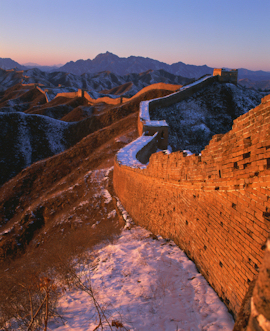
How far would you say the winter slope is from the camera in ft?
9.31

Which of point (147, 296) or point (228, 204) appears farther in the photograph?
point (147, 296)

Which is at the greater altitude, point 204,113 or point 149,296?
point 204,113

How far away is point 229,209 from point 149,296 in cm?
185

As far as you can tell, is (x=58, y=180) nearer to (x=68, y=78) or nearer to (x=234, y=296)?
(x=234, y=296)

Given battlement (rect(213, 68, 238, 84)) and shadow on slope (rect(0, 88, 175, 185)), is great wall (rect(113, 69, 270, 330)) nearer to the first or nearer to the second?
shadow on slope (rect(0, 88, 175, 185))

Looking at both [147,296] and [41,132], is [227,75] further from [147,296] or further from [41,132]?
[147,296]

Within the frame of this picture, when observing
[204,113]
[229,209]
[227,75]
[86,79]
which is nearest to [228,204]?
[229,209]

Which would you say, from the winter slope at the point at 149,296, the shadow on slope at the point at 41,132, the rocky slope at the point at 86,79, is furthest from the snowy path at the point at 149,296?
the rocky slope at the point at 86,79

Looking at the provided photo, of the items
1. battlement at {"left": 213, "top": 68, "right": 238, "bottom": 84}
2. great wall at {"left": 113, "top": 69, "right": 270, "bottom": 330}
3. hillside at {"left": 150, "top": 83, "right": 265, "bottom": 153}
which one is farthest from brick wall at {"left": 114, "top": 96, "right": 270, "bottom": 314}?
battlement at {"left": 213, "top": 68, "right": 238, "bottom": 84}

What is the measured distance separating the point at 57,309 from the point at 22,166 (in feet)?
95.3

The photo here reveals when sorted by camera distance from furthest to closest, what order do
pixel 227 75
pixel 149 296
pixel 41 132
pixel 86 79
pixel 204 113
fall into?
pixel 86 79 → pixel 41 132 → pixel 227 75 → pixel 204 113 → pixel 149 296

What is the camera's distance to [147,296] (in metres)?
3.41

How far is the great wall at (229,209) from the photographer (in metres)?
2.37

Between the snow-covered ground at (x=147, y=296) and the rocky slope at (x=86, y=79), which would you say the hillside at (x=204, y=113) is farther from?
the rocky slope at (x=86, y=79)
